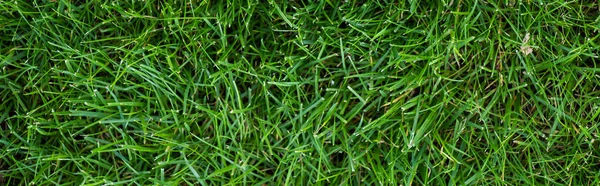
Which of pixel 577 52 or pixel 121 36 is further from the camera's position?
pixel 121 36

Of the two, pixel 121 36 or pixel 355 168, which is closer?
pixel 355 168

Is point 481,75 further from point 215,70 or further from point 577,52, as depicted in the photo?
point 215,70

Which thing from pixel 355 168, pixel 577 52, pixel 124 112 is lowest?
pixel 355 168

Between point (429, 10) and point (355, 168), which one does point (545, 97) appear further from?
point (355, 168)

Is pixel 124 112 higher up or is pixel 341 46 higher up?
pixel 341 46

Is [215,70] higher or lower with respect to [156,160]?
higher

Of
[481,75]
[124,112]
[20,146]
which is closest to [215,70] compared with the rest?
[124,112]

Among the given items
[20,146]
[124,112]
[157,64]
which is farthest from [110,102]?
[20,146]
